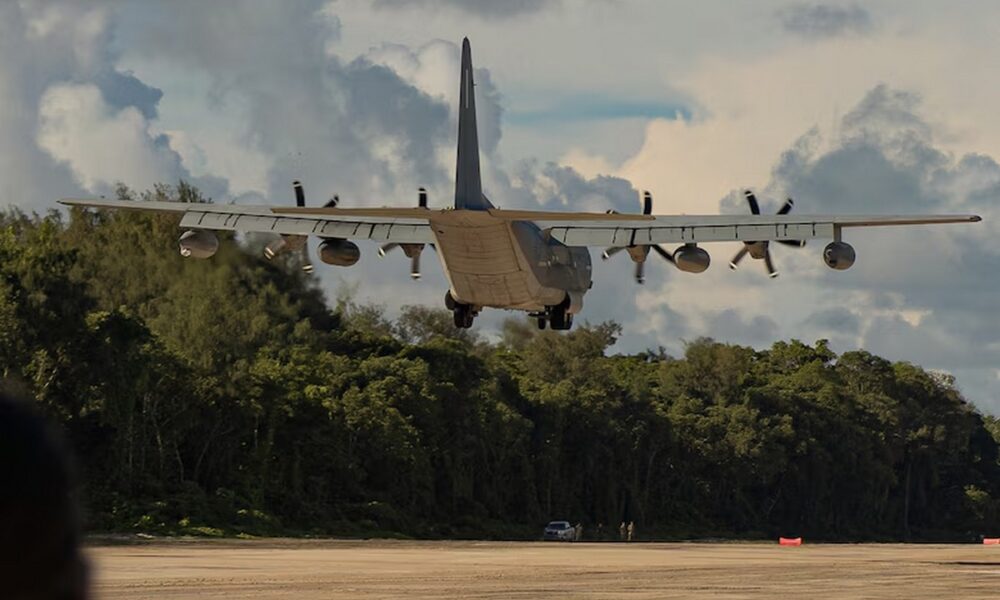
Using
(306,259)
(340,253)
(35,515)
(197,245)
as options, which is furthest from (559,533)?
(35,515)

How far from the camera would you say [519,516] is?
108 metres

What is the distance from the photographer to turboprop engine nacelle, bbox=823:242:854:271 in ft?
163

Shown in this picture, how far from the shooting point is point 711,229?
55156 mm

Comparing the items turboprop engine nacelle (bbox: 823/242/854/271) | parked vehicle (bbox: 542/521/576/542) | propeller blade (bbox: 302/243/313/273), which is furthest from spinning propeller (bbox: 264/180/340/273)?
parked vehicle (bbox: 542/521/576/542)

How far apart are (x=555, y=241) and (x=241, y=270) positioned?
535 inches

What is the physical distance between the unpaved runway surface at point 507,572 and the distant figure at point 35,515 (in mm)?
36530

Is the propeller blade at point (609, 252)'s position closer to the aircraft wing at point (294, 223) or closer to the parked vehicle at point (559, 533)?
the aircraft wing at point (294, 223)

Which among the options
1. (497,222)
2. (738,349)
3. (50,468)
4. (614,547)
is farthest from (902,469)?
(50,468)

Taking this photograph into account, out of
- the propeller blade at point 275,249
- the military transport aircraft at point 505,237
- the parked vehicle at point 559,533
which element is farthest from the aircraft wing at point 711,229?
the parked vehicle at point 559,533

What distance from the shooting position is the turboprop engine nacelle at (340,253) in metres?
53.6

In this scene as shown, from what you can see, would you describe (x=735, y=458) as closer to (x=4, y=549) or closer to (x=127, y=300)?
(x=127, y=300)

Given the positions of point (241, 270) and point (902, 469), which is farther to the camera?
point (902, 469)

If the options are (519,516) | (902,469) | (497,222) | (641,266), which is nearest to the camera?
(497,222)

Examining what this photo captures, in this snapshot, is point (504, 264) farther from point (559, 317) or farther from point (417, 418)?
point (417, 418)
